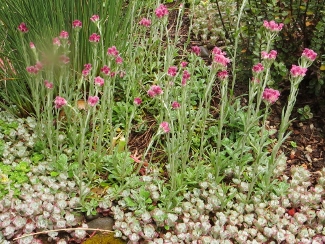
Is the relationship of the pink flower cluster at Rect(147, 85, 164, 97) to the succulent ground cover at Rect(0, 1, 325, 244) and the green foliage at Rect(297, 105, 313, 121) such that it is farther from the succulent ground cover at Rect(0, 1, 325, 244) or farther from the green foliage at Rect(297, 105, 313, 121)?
the green foliage at Rect(297, 105, 313, 121)

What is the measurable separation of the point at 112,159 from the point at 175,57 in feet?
4.31

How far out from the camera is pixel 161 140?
10.3 ft

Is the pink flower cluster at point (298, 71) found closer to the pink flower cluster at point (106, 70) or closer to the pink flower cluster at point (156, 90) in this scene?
the pink flower cluster at point (156, 90)

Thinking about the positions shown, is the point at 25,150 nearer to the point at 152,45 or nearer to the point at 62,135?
the point at 62,135

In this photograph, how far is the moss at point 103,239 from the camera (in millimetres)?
2518

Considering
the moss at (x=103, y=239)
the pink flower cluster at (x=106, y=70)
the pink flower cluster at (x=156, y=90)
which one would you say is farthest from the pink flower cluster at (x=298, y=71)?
the moss at (x=103, y=239)

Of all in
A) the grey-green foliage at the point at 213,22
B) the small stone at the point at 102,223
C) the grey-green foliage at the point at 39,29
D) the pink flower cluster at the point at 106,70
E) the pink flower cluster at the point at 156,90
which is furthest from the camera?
the grey-green foliage at the point at 213,22

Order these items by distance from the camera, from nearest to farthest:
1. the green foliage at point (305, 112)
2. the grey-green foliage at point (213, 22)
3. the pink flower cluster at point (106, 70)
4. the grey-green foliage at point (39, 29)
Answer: the pink flower cluster at point (106, 70) → the grey-green foliage at point (39, 29) → the green foliage at point (305, 112) → the grey-green foliage at point (213, 22)

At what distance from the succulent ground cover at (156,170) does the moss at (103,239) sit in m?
0.05

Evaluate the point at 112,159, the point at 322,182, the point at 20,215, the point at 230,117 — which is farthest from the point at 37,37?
the point at 322,182

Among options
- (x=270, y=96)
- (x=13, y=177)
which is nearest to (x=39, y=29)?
(x=13, y=177)

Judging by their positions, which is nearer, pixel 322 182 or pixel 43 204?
pixel 43 204

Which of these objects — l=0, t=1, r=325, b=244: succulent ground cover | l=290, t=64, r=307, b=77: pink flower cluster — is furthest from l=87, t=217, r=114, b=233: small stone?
l=290, t=64, r=307, b=77: pink flower cluster

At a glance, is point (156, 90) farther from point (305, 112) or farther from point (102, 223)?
point (305, 112)
